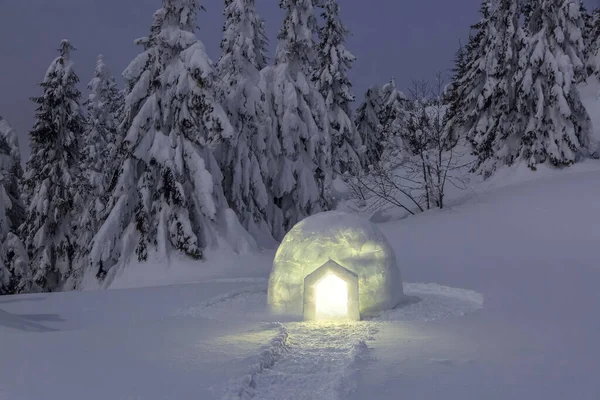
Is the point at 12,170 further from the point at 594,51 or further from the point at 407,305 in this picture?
the point at 594,51

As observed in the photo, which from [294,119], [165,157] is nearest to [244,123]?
[294,119]

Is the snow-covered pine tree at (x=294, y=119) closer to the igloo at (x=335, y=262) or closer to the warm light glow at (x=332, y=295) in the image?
the warm light glow at (x=332, y=295)

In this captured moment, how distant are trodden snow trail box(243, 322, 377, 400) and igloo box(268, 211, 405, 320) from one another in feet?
3.46

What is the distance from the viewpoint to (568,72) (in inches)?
797

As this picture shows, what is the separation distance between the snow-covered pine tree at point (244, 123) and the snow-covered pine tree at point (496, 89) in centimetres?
1097

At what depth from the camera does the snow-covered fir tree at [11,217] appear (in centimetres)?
1895

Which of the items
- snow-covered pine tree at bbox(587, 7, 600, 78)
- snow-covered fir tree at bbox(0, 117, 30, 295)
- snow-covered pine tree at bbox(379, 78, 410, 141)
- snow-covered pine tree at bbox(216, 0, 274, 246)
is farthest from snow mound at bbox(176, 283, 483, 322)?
snow-covered pine tree at bbox(587, 7, 600, 78)

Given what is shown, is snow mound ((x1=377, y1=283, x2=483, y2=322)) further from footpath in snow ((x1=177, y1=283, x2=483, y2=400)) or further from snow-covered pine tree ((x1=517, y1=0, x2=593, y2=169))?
snow-covered pine tree ((x1=517, y1=0, x2=593, y2=169))

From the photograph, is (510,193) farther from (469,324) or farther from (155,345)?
(155,345)

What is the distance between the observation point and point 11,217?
76.9 ft

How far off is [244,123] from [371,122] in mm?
18535

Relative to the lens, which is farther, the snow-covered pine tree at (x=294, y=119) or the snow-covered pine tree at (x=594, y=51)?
the snow-covered pine tree at (x=594, y=51)

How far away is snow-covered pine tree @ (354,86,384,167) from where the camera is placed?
36.3 metres

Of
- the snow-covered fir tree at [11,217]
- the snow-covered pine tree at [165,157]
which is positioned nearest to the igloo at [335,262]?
the snow-covered pine tree at [165,157]
